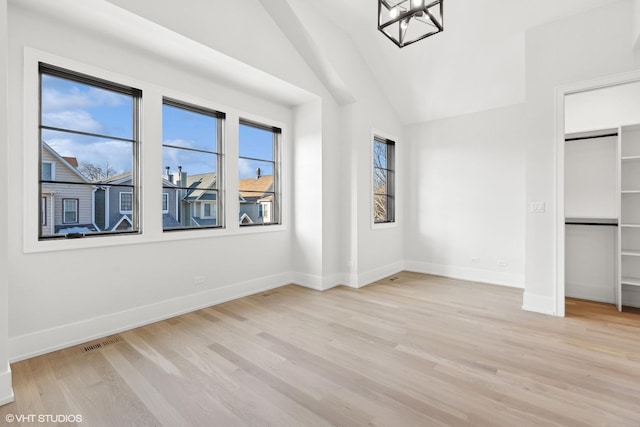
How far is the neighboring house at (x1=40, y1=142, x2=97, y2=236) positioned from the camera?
2664 millimetres

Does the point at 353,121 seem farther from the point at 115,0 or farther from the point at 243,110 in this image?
the point at 115,0

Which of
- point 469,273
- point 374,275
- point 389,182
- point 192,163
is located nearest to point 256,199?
point 192,163

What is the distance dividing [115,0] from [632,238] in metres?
6.06

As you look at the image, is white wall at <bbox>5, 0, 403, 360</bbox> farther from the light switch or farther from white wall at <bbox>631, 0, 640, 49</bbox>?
white wall at <bbox>631, 0, 640, 49</bbox>

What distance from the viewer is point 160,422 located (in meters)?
1.75

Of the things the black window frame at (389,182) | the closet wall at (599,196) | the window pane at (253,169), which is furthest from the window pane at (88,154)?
the closet wall at (599,196)

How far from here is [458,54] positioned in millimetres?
4297

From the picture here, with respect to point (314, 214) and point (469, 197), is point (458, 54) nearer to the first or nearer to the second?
point (469, 197)

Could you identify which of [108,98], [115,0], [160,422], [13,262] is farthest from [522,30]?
[13,262]

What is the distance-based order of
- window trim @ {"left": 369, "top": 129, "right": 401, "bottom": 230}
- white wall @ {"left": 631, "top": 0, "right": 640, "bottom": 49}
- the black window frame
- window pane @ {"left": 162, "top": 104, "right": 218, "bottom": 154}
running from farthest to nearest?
the black window frame < window trim @ {"left": 369, "top": 129, "right": 401, "bottom": 230} < window pane @ {"left": 162, "top": 104, "right": 218, "bottom": 154} < white wall @ {"left": 631, "top": 0, "right": 640, "bottom": 49}

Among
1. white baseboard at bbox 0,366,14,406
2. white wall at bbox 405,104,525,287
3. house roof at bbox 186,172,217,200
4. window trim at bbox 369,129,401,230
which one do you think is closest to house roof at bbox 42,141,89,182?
house roof at bbox 186,172,217,200

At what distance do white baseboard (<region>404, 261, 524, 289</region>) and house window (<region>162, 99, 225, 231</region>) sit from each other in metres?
3.69

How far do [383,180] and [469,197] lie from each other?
148cm

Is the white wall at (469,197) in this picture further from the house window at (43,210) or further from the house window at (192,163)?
the house window at (43,210)
